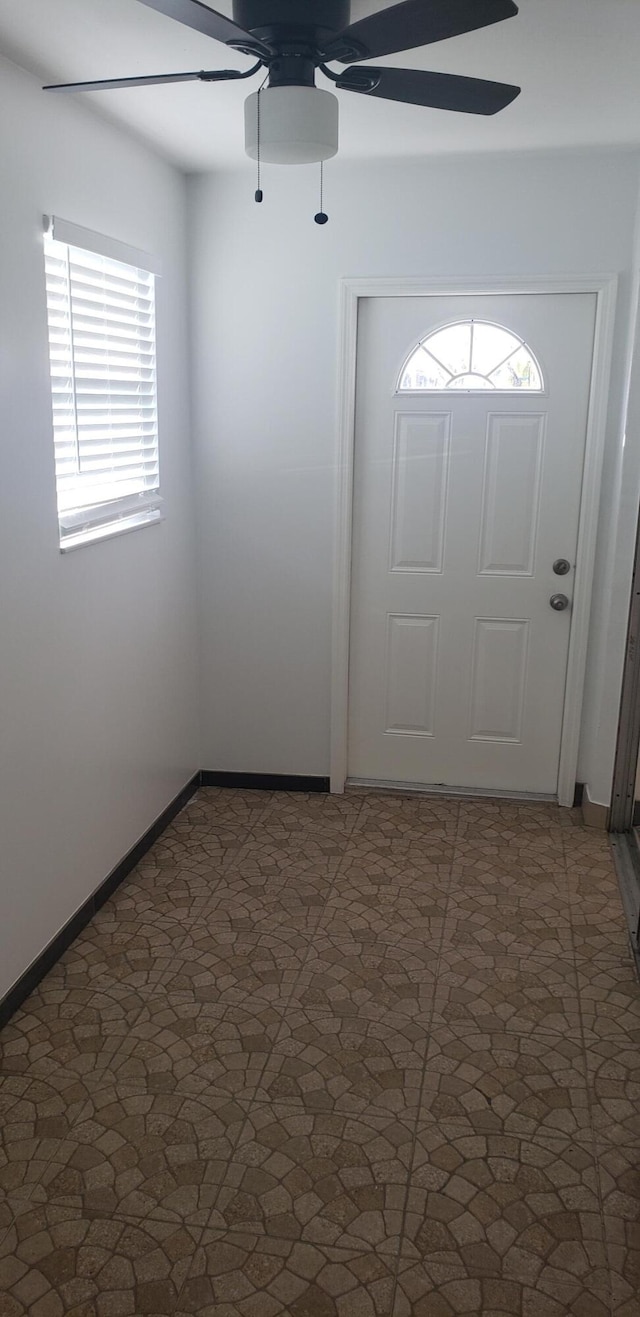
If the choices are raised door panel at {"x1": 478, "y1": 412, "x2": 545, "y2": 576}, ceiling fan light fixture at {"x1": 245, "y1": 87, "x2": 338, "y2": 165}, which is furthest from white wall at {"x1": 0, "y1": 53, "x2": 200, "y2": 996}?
raised door panel at {"x1": 478, "y1": 412, "x2": 545, "y2": 576}

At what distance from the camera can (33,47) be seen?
2.42m

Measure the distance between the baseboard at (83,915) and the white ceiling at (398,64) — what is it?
2.42 m

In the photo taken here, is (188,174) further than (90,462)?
Yes

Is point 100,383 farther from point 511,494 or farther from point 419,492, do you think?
point 511,494

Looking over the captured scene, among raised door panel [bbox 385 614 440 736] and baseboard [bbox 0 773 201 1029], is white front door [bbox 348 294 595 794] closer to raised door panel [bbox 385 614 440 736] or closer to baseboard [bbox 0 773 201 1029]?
raised door panel [bbox 385 614 440 736]

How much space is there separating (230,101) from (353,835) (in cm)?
258

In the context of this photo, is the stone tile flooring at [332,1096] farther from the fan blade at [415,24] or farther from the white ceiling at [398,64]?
the white ceiling at [398,64]

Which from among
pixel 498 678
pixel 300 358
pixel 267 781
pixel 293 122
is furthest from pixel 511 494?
pixel 293 122

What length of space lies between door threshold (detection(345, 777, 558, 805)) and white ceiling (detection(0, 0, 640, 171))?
98.6 inches

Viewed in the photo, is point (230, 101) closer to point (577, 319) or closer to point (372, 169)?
point (372, 169)

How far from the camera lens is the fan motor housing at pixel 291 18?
75.3 inches

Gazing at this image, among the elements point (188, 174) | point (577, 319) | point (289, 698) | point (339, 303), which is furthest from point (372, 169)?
point (289, 698)

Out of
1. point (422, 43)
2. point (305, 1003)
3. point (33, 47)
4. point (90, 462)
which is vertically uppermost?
point (33, 47)

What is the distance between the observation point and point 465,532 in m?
4.05
